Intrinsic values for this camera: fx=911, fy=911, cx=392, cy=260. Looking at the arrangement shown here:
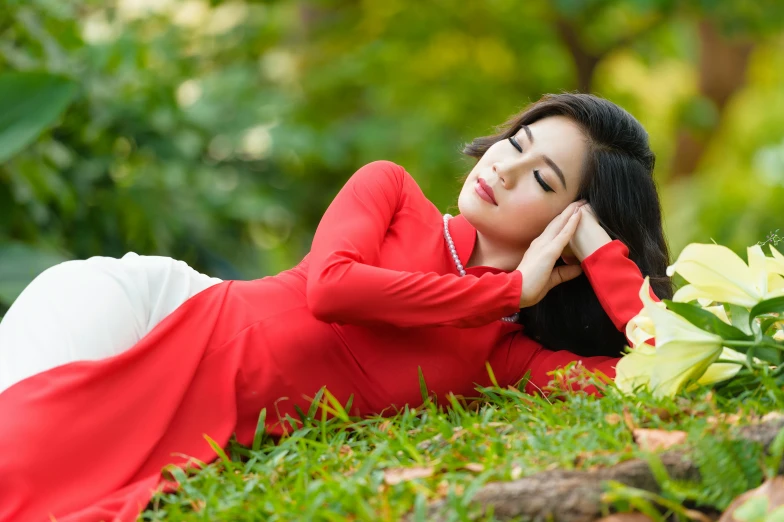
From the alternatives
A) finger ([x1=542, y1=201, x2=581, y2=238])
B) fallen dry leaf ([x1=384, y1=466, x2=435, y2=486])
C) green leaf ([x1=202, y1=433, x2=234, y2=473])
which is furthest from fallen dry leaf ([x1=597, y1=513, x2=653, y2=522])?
finger ([x1=542, y1=201, x2=581, y2=238])

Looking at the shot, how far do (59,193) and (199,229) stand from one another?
1.45 metres

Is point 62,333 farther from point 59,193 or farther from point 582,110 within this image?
point 59,193

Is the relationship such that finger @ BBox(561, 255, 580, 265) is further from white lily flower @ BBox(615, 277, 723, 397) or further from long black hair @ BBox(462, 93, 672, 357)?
white lily flower @ BBox(615, 277, 723, 397)

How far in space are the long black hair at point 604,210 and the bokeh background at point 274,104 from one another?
6.29 ft

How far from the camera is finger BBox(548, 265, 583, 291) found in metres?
2.37

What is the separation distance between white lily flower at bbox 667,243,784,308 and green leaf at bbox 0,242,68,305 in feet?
8.26

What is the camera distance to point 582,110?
95.1 inches

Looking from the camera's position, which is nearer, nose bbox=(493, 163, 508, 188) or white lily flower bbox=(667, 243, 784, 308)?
white lily flower bbox=(667, 243, 784, 308)

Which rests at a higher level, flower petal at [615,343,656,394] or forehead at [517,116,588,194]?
forehead at [517,116,588,194]

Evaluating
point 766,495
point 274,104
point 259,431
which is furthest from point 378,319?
point 274,104

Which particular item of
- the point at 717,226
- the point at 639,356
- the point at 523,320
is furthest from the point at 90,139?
the point at 717,226

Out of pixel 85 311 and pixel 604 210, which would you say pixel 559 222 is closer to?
pixel 604 210

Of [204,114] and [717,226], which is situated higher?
[204,114]

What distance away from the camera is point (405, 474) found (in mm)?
1679
